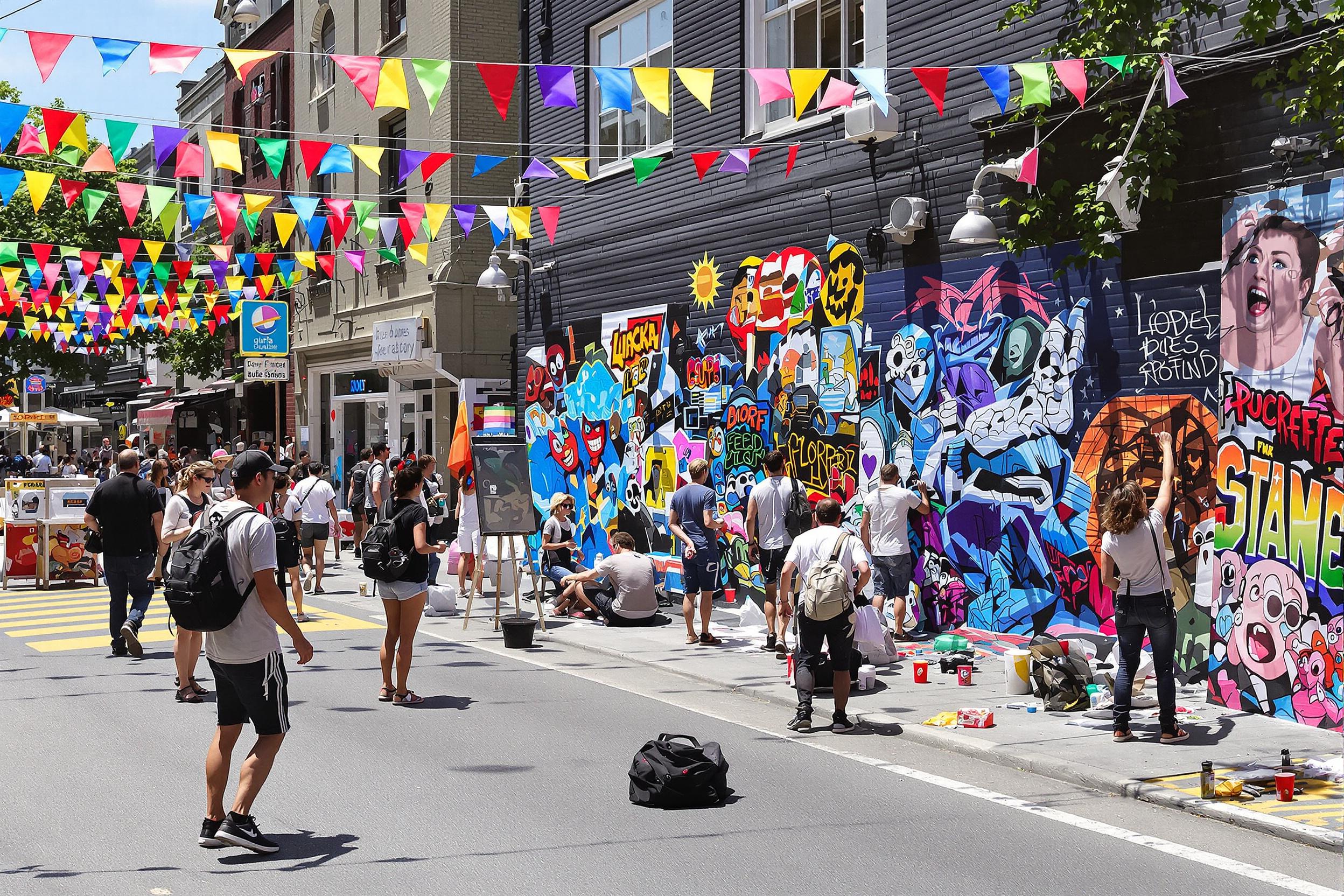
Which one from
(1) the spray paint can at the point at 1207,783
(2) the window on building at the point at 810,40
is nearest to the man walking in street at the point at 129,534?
(2) the window on building at the point at 810,40

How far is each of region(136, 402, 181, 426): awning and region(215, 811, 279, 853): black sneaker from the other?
128 ft

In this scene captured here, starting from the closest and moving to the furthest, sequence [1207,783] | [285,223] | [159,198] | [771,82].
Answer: [1207,783] → [771,82] → [159,198] → [285,223]

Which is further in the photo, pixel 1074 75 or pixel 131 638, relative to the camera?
pixel 131 638

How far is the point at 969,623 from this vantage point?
12469 millimetres

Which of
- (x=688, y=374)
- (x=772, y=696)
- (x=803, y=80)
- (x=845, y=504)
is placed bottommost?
(x=772, y=696)

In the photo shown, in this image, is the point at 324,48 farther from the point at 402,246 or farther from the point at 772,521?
the point at 772,521

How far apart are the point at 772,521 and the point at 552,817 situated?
620 centimetres

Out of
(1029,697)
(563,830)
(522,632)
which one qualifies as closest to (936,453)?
(1029,697)

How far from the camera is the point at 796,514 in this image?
1241 cm

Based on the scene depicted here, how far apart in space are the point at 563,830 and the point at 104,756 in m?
3.41

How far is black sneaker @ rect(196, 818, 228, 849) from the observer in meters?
6.00

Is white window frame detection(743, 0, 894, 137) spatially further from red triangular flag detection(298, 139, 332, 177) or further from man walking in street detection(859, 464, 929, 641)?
red triangular flag detection(298, 139, 332, 177)

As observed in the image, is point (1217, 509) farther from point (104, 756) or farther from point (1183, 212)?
point (104, 756)

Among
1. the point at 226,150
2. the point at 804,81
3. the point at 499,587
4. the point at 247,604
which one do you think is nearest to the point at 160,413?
the point at 499,587
